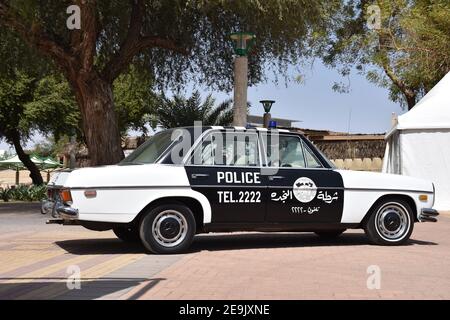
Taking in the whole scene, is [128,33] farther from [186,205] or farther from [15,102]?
[15,102]

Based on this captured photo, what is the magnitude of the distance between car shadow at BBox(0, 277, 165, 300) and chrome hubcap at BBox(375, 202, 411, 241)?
13.6 ft

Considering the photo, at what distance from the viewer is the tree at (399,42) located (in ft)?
78.5

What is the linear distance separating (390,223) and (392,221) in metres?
0.04

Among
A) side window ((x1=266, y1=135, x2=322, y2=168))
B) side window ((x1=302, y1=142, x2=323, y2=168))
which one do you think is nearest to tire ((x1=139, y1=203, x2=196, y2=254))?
side window ((x1=266, y1=135, x2=322, y2=168))

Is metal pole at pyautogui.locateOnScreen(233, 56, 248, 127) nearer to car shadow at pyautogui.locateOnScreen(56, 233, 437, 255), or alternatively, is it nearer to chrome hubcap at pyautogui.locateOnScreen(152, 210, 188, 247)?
car shadow at pyautogui.locateOnScreen(56, 233, 437, 255)

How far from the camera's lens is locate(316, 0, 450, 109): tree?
23922 mm

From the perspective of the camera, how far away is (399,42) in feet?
82.4

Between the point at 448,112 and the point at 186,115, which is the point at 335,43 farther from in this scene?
the point at 448,112

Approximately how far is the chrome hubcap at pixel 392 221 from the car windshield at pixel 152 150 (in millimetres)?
3253

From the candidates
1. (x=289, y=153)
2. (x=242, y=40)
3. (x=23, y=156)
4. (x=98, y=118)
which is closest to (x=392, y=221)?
(x=289, y=153)

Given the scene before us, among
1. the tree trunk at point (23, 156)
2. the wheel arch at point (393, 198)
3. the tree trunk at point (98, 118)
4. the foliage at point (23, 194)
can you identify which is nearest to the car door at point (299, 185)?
the wheel arch at point (393, 198)
